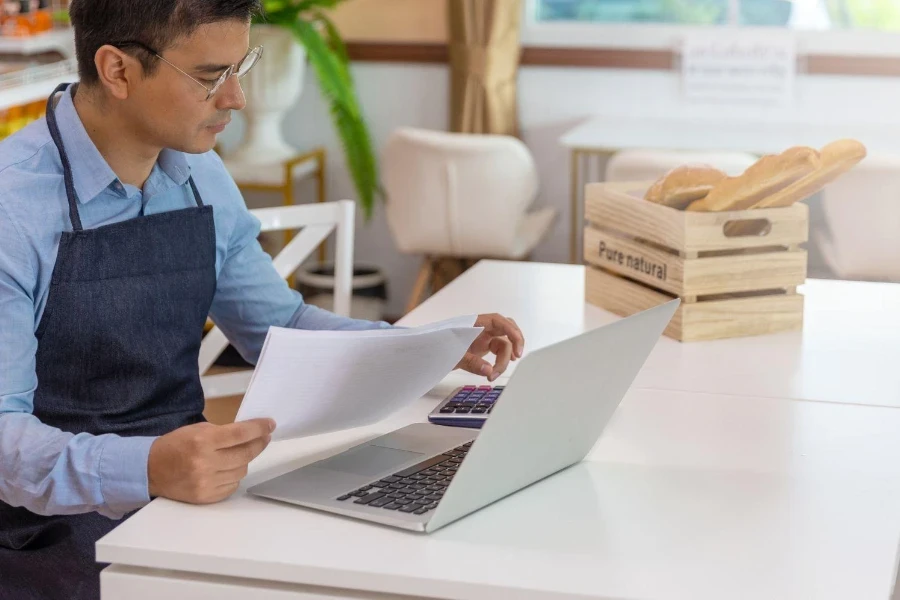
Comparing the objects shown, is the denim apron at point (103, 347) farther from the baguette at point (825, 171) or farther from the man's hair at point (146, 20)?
the baguette at point (825, 171)

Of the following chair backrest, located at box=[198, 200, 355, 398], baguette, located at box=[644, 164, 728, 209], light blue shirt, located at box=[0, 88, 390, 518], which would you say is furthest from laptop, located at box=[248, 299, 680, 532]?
chair backrest, located at box=[198, 200, 355, 398]

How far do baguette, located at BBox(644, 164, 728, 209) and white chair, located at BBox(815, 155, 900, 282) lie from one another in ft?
4.73

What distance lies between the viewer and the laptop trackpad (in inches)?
45.9

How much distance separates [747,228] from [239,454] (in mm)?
959

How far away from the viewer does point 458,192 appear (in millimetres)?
3488

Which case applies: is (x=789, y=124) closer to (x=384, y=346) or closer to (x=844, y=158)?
(x=844, y=158)

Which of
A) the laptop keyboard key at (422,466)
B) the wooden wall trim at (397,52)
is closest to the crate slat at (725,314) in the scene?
the laptop keyboard key at (422,466)

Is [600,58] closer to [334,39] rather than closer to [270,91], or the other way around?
[334,39]

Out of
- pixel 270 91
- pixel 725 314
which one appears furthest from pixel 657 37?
pixel 725 314

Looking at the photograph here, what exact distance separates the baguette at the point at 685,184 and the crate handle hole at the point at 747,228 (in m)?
0.06

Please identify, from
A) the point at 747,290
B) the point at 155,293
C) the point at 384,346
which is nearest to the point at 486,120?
the point at 747,290

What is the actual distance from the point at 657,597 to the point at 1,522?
86 cm

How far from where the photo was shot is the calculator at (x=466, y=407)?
1.33 m

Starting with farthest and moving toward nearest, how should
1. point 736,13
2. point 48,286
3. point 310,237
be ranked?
point 736,13
point 310,237
point 48,286
